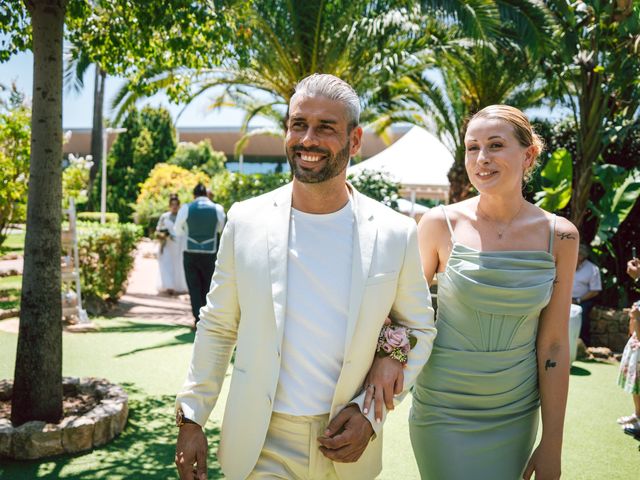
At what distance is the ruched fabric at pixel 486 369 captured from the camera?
254 cm

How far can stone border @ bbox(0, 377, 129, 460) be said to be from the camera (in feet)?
14.5

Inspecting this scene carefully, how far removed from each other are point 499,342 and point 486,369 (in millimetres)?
119

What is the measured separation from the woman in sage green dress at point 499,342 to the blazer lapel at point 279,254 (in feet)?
2.51

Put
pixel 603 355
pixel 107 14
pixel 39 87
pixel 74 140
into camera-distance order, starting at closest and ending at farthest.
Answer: pixel 39 87
pixel 107 14
pixel 603 355
pixel 74 140

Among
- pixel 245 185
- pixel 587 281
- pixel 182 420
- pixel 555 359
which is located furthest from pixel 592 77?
pixel 182 420

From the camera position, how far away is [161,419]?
5477 millimetres

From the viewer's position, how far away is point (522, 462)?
263 cm

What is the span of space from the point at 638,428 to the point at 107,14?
20.7 ft

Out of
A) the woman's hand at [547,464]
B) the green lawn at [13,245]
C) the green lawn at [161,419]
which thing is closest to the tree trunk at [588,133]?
the green lawn at [161,419]

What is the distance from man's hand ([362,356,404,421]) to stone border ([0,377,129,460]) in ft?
10.3

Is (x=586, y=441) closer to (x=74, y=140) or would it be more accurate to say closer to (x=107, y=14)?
(x=107, y=14)

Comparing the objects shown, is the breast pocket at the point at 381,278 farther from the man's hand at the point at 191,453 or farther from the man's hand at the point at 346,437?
the man's hand at the point at 191,453

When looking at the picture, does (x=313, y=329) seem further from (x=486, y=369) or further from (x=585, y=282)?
(x=585, y=282)

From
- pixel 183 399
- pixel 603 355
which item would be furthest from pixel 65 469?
pixel 603 355
